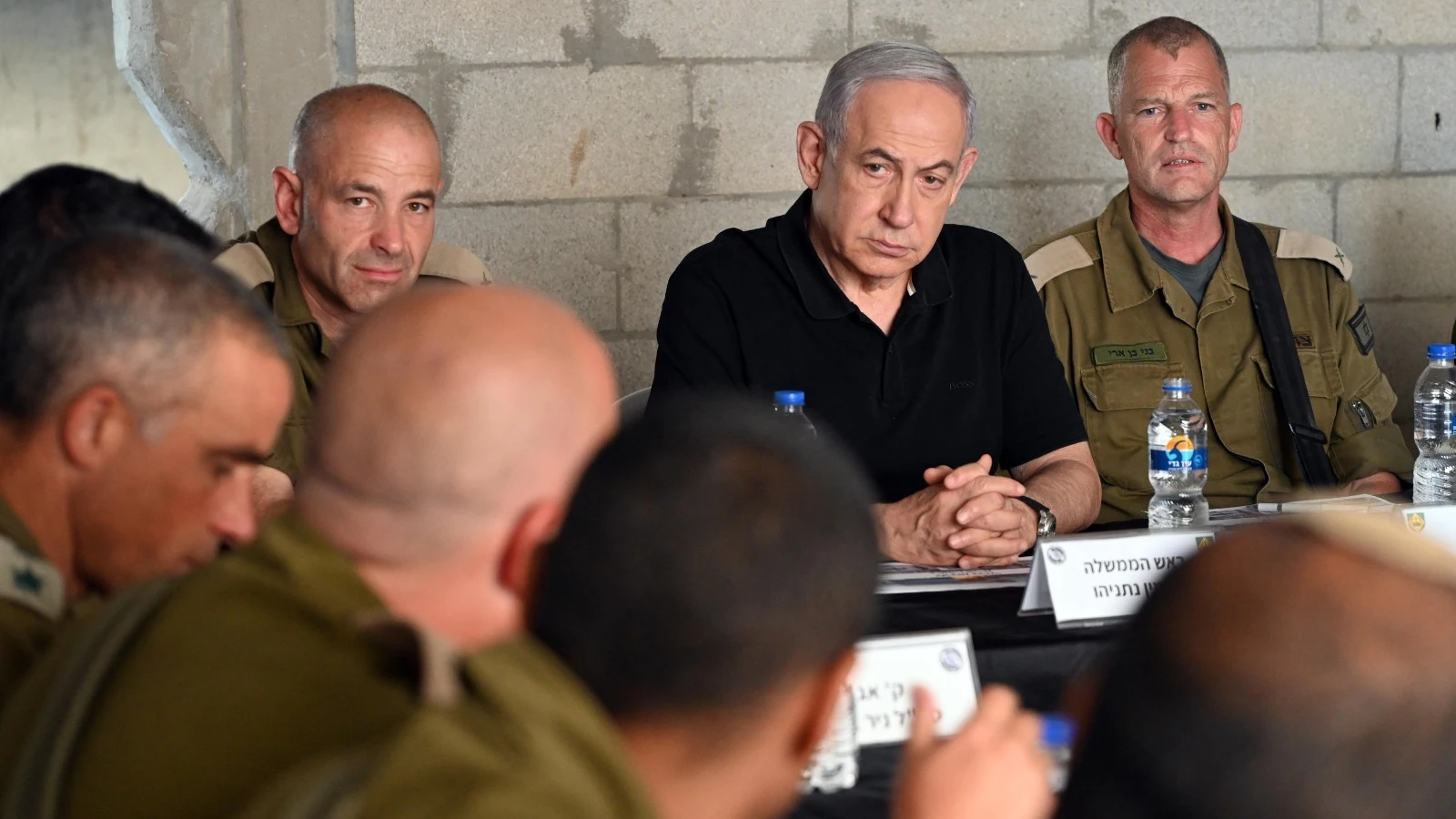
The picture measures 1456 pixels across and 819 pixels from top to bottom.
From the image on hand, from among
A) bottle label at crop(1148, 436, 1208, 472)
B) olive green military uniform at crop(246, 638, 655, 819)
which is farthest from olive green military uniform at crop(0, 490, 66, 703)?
bottle label at crop(1148, 436, 1208, 472)

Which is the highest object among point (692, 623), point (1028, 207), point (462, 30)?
point (462, 30)

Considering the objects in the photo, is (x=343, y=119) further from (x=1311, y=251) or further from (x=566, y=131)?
(x=1311, y=251)

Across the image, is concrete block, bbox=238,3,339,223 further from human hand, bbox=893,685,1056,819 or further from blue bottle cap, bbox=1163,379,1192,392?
human hand, bbox=893,685,1056,819

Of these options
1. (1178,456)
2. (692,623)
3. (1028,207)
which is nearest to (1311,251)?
(1028,207)

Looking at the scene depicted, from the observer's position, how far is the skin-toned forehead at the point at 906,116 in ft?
8.14

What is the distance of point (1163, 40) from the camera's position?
315 cm

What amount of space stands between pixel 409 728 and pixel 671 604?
145 millimetres

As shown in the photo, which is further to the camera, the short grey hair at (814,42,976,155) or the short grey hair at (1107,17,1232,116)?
the short grey hair at (1107,17,1232,116)

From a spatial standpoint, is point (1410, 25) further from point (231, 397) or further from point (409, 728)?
point (409, 728)

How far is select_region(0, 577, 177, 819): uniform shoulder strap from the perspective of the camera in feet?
2.87

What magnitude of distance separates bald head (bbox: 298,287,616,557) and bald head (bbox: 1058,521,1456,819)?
406 mm

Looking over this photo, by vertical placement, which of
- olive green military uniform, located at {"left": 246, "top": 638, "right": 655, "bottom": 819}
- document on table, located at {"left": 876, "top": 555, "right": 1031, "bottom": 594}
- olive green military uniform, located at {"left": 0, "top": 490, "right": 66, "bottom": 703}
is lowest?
document on table, located at {"left": 876, "top": 555, "right": 1031, "bottom": 594}

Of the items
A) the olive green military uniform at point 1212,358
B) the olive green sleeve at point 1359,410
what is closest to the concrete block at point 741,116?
the olive green military uniform at point 1212,358

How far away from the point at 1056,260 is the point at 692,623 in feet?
8.00
